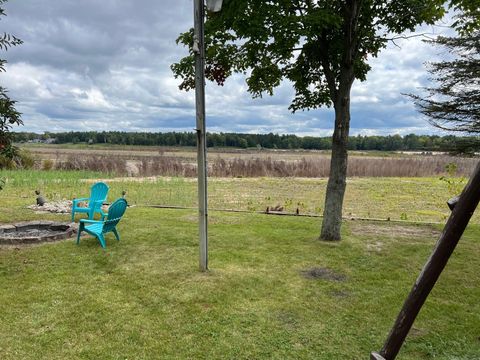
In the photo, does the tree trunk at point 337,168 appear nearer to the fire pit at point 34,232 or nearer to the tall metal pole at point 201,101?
the tall metal pole at point 201,101

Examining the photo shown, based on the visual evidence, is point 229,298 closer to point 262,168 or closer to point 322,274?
point 322,274

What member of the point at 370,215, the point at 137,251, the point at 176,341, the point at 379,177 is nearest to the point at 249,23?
the point at 137,251

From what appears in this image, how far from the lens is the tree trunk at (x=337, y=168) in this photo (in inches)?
241

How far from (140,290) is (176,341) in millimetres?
1170

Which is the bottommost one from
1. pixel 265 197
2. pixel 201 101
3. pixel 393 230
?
pixel 265 197

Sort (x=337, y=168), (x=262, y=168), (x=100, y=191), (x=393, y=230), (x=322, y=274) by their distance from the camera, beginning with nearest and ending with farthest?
(x=322, y=274), (x=337, y=168), (x=393, y=230), (x=100, y=191), (x=262, y=168)

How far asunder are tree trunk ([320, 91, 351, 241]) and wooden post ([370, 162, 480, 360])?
4.29 m

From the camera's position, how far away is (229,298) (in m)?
4.07

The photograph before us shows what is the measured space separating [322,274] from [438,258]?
10.3 ft

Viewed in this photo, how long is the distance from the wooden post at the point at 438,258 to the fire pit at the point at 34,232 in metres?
5.50

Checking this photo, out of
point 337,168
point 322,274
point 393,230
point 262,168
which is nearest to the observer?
point 322,274

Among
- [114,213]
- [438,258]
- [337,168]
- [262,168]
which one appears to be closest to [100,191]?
[114,213]

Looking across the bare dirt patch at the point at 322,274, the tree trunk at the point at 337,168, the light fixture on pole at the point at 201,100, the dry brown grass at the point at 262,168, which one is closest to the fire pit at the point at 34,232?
the light fixture on pole at the point at 201,100

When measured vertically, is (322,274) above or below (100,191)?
below
